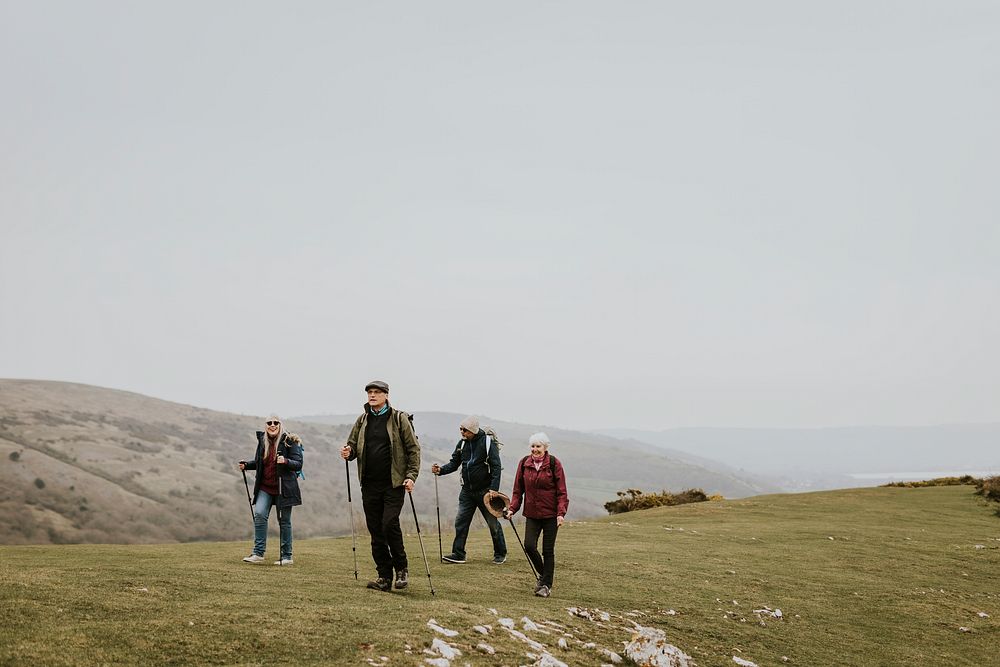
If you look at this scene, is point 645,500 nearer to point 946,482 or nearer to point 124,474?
point 946,482

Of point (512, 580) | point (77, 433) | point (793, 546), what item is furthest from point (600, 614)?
point (77, 433)

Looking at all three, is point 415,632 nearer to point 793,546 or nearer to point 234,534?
point 793,546

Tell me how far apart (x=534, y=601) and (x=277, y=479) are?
542cm

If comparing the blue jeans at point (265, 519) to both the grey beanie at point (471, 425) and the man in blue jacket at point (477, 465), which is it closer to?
the man in blue jacket at point (477, 465)

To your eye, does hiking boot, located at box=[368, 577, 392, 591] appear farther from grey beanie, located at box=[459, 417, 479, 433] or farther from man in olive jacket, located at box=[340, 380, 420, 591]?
grey beanie, located at box=[459, 417, 479, 433]

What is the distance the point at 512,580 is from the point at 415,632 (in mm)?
5332

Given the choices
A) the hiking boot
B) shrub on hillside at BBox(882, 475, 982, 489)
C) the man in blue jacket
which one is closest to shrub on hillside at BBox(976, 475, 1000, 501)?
shrub on hillside at BBox(882, 475, 982, 489)

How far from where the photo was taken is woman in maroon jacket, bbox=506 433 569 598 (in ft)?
40.1

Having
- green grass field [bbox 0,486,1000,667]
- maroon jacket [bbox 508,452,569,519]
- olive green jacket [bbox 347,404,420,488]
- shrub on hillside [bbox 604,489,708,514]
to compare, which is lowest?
shrub on hillside [bbox 604,489,708,514]

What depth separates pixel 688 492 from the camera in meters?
38.6

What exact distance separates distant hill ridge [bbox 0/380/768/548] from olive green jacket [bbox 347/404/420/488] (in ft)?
254

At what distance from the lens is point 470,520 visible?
1475cm

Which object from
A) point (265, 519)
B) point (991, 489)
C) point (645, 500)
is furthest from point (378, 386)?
point (991, 489)

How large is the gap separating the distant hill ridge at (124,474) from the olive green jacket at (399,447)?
77343mm
